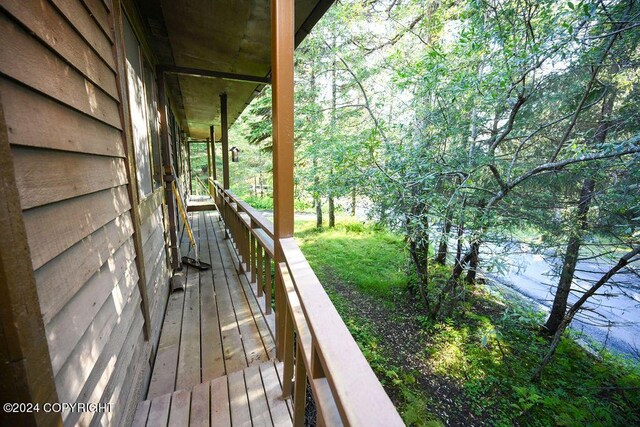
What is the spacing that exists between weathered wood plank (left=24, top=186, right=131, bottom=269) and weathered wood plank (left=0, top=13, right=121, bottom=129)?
36cm

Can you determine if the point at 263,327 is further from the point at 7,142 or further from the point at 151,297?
the point at 7,142

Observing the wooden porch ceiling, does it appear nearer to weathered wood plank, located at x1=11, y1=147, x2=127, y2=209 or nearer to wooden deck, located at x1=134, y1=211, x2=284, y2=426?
weathered wood plank, located at x1=11, y1=147, x2=127, y2=209

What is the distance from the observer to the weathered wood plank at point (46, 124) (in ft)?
2.19

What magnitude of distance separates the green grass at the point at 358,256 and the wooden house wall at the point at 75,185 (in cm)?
478

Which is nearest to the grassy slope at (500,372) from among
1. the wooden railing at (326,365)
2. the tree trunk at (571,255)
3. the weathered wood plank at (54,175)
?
the tree trunk at (571,255)

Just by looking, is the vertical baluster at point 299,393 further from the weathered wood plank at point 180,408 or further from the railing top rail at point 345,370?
the weathered wood plank at point 180,408

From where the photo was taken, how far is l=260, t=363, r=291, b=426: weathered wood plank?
4.94 ft

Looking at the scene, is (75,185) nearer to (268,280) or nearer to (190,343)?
(268,280)

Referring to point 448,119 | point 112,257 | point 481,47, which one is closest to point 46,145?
point 112,257

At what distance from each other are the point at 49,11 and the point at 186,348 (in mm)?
2249

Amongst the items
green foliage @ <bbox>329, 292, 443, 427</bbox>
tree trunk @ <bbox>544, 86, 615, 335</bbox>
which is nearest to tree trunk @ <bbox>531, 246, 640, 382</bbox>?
tree trunk @ <bbox>544, 86, 615, 335</bbox>

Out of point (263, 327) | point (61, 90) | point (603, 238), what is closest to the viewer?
point (61, 90)

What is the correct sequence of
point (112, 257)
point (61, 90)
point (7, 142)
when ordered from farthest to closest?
1. point (112, 257)
2. point (61, 90)
3. point (7, 142)

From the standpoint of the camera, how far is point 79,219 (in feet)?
3.33
